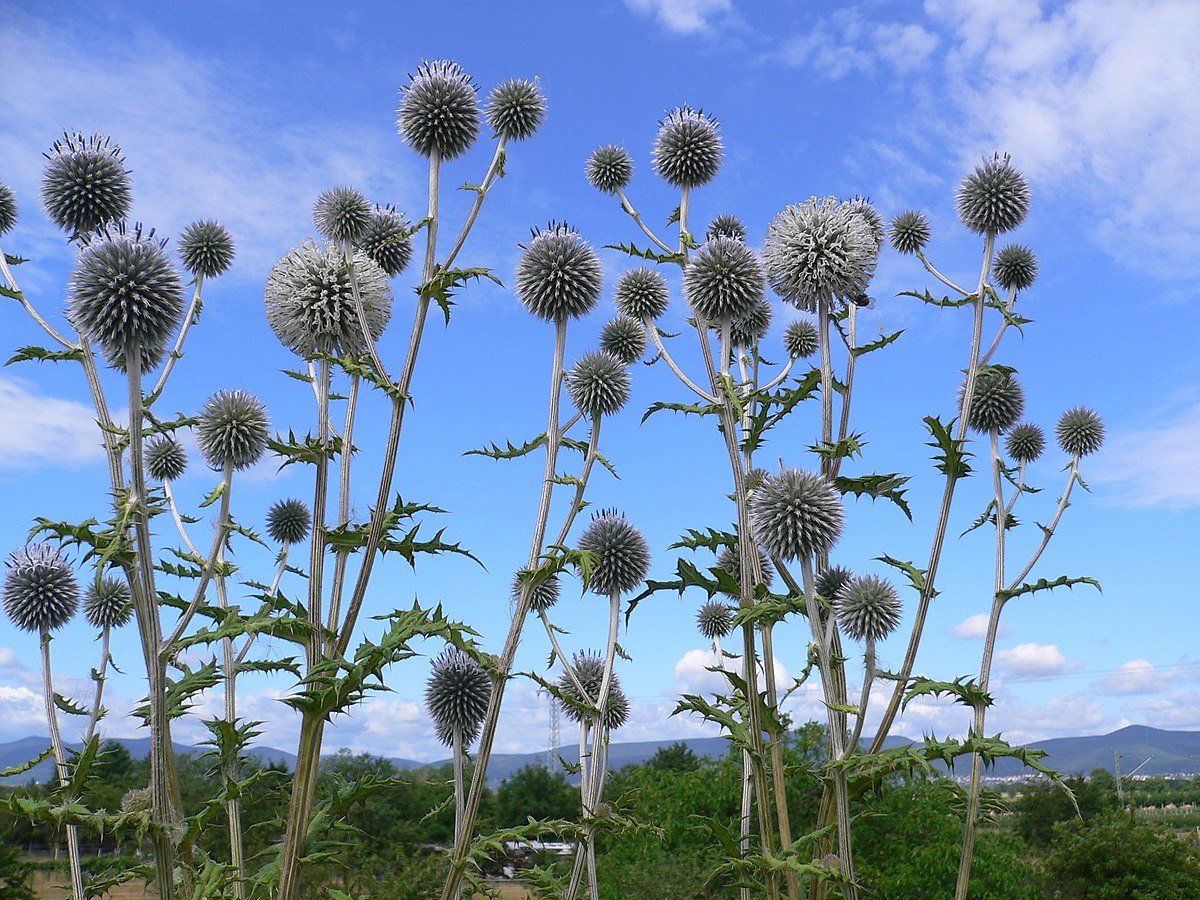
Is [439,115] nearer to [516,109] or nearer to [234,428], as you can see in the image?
[516,109]

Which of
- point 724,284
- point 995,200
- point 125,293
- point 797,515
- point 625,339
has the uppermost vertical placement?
point 995,200

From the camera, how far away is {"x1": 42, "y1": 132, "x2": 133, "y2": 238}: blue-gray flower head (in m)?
6.68

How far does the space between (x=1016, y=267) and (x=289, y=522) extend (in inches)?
288

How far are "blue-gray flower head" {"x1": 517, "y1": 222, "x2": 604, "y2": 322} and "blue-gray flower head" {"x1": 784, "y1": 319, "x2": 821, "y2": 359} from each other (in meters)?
2.04

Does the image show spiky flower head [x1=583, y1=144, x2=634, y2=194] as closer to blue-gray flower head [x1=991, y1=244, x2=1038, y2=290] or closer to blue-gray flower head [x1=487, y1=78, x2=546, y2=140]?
blue-gray flower head [x1=487, y1=78, x2=546, y2=140]

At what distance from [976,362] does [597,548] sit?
316 centimetres

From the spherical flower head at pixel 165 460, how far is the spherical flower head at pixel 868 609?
18.9 feet

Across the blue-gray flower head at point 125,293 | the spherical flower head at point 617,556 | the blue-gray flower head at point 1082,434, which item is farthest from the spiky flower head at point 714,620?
the blue-gray flower head at point 125,293

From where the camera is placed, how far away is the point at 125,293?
5.12 m

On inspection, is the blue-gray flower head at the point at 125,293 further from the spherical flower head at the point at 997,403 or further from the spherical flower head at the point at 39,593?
the spherical flower head at the point at 997,403

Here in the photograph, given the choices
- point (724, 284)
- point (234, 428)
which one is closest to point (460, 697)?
point (234, 428)

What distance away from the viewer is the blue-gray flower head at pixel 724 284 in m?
6.64

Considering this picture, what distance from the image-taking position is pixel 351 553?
5359mm

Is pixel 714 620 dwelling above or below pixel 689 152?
below
